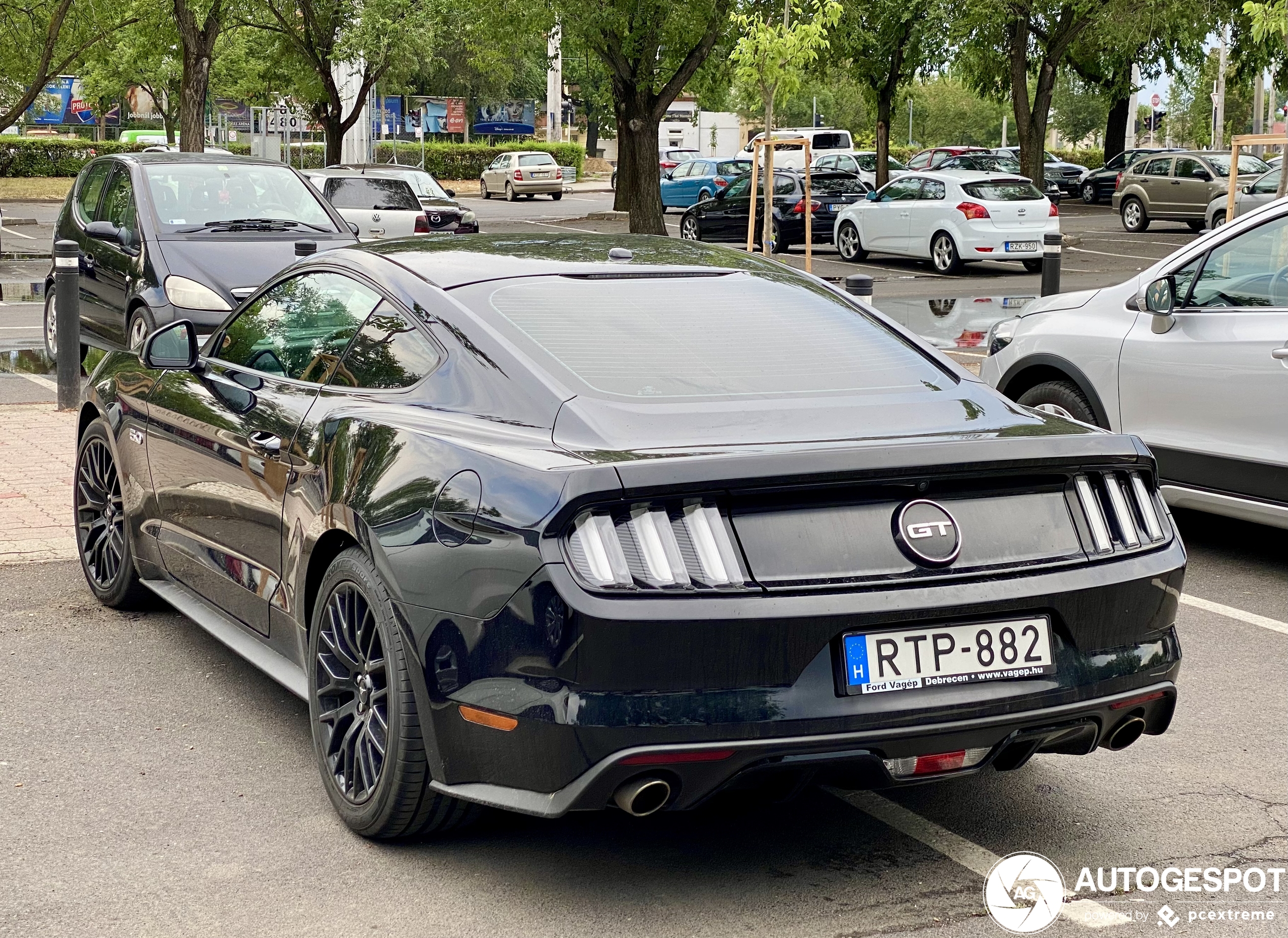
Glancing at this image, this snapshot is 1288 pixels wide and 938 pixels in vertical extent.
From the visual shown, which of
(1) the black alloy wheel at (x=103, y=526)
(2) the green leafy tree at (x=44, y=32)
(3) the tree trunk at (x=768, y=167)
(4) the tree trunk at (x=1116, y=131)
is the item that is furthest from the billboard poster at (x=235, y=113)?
(1) the black alloy wheel at (x=103, y=526)

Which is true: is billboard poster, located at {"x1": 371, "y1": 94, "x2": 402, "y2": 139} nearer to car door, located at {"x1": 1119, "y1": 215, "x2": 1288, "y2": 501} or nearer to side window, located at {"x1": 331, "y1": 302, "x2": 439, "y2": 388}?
car door, located at {"x1": 1119, "y1": 215, "x2": 1288, "y2": 501}

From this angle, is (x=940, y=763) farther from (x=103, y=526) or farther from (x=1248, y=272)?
(x=1248, y=272)

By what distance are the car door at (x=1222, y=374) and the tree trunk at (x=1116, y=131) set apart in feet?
151

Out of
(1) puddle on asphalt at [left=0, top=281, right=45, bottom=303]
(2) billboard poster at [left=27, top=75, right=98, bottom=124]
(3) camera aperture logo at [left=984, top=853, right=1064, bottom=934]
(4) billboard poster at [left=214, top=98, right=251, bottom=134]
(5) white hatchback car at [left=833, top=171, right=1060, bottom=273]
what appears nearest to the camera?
(3) camera aperture logo at [left=984, top=853, right=1064, bottom=934]

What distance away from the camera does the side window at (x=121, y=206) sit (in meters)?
12.0

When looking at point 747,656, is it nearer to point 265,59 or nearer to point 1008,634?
point 1008,634

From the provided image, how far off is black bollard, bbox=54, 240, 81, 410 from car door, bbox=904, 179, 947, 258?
16.4 meters

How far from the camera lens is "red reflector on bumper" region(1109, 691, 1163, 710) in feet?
11.9

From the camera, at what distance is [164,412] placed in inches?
211

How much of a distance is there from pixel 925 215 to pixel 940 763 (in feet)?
73.8

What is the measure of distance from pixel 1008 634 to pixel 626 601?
34.3 inches

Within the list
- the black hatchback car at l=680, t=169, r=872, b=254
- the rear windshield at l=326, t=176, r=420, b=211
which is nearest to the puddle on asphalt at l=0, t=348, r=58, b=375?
the rear windshield at l=326, t=176, r=420, b=211

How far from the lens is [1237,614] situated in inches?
246

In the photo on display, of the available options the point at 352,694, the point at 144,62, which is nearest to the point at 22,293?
the point at 352,694
